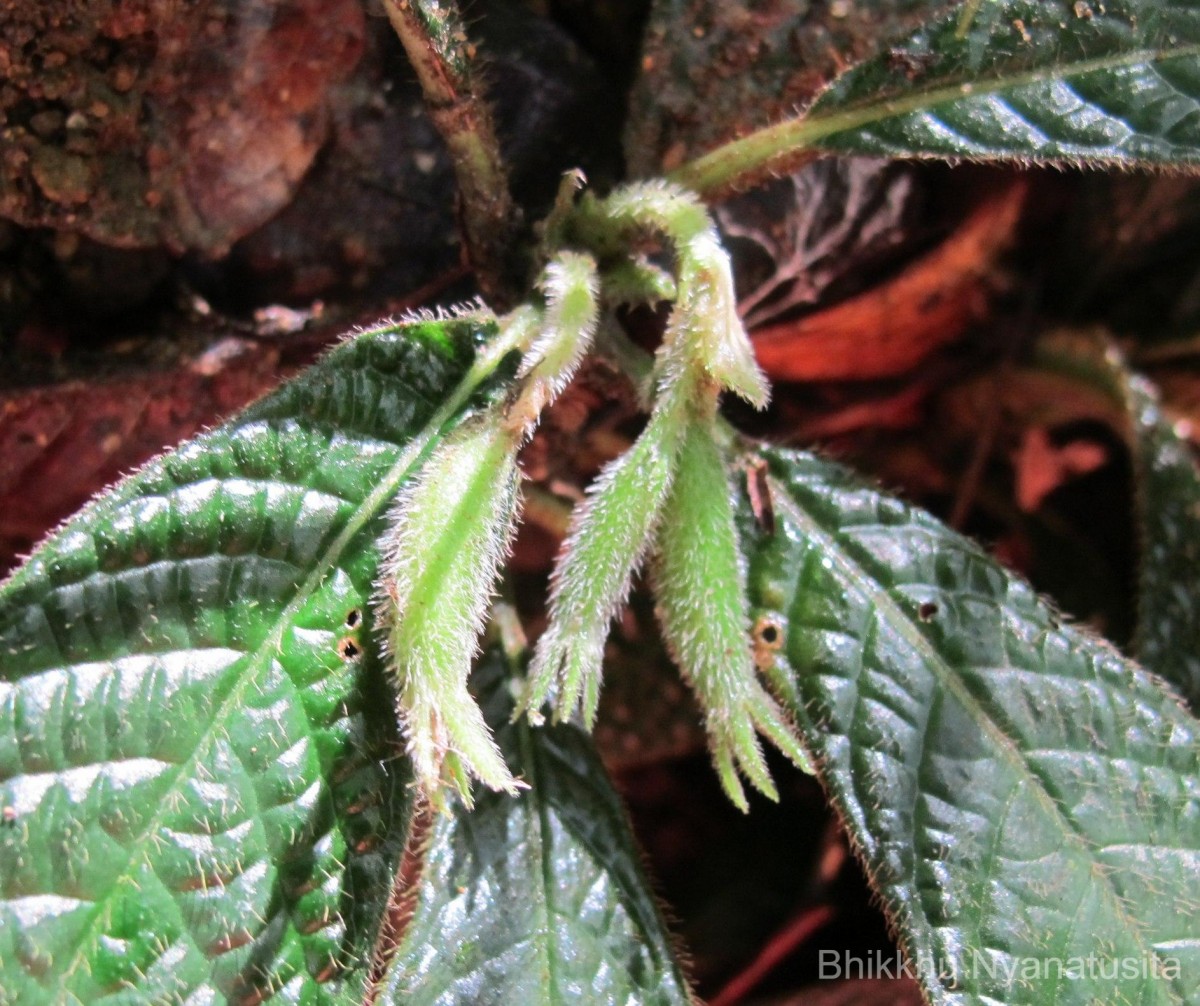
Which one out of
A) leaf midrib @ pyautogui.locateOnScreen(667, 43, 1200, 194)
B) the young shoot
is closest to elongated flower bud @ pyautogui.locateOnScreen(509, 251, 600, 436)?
the young shoot

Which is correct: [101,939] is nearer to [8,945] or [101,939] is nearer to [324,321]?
[8,945]

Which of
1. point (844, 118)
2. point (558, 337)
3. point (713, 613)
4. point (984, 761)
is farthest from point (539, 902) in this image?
point (844, 118)

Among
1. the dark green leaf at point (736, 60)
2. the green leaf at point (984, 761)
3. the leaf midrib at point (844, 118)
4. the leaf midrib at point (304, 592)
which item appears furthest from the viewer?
the dark green leaf at point (736, 60)

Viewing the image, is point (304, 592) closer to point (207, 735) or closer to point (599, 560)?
point (207, 735)

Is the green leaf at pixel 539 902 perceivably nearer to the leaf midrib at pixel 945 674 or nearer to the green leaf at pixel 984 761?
the green leaf at pixel 984 761

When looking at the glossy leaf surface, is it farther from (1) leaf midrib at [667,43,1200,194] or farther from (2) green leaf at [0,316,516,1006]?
(2) green leaf at [0,316,516,1006]

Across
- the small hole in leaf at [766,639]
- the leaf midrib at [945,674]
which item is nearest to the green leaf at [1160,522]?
the leaf midrib at [945,674]
